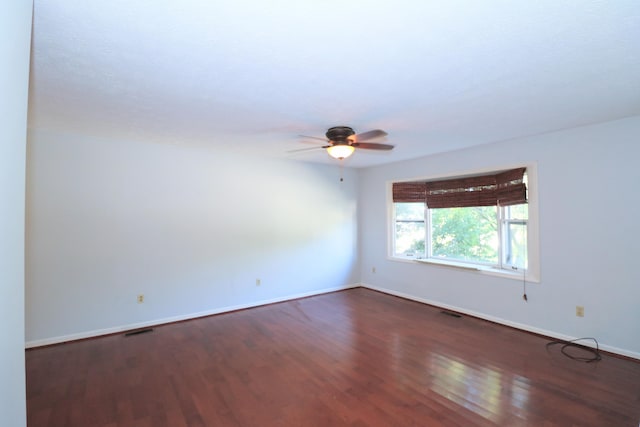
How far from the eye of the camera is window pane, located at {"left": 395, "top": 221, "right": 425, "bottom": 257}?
5242 mm

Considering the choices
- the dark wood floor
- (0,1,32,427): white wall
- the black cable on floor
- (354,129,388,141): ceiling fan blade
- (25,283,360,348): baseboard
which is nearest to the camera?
(0,1,32,427): white wall

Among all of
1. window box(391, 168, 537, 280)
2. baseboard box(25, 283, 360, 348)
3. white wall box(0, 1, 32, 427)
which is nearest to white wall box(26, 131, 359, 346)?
baseboard box(25, 283, 360, 348)

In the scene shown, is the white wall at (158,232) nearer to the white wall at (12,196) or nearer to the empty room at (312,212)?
the empty room at (312,212)

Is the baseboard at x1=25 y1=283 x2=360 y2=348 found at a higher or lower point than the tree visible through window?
lower

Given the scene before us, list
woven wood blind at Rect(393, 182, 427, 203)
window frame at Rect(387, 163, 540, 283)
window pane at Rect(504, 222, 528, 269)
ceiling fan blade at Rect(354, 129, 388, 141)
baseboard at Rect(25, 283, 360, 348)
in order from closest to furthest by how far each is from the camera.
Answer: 1. ceiling fan blade at Rect(354, 129, 388, 141)
2. baseboard at Rect(25, 283, 360, 348)
3. window frame at Rect(387, 163, 540, 283)
4. window pane at Rect(504, 222, 528, 269)
5. woven wood blind at Rect(393, 182, 427, 203)

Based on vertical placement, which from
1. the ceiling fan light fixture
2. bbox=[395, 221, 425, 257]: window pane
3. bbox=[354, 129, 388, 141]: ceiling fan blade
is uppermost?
bbox=[354, 129, 388, 141]: ceiling fan blade

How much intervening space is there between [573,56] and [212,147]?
379 centimetres

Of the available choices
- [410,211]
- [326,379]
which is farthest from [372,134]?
[410,211]

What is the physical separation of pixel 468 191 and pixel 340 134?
8.16ft

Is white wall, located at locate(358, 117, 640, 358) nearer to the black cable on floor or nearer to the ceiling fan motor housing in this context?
the black cable on floor

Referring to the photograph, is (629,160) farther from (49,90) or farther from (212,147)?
(49,90)

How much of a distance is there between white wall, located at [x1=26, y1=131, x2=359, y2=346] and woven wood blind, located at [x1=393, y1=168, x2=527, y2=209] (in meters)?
1.55

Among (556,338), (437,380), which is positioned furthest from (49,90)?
(556,338)

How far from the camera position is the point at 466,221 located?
459cm
